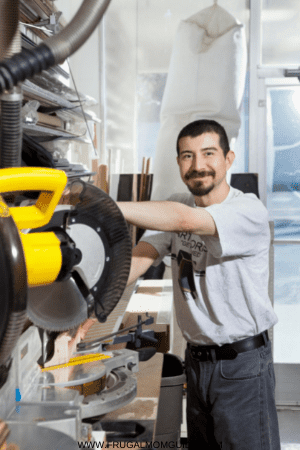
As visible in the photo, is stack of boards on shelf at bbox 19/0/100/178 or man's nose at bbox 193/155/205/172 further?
man's nose at bbox 193/155/205/172

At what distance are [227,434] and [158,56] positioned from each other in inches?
112

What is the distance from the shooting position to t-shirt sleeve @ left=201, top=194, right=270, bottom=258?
5.03 ft

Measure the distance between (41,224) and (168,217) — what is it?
2.50 ft

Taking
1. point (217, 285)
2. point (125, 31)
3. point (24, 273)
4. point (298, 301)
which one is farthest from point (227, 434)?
point (125, 31)

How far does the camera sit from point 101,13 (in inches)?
24.0

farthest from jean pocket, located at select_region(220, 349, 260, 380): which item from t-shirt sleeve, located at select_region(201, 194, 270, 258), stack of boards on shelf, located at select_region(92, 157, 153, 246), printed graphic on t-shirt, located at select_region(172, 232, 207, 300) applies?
stack of boards on shelf, located at select_region(92, 157, 153, 246)

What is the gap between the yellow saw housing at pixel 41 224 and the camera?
536 millimetres

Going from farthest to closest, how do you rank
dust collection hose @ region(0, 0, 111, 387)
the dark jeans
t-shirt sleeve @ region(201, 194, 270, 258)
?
the dark jeans → t-shirt sleeve @ region(201, 194, 270, 258) → dust collection hose @ region(0, 0, 111, 387)

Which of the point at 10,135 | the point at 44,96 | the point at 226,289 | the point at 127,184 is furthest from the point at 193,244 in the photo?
the point at 127,184

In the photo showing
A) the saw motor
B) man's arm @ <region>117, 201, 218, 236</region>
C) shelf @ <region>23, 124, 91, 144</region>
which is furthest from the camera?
shelf @ <region>23, 124, 91, 144</region>

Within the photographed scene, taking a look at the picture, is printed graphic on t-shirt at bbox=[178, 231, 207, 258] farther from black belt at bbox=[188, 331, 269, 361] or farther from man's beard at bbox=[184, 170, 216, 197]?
black belt at bbox=[188, 331, 269, 361]

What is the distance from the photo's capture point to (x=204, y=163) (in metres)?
1.87

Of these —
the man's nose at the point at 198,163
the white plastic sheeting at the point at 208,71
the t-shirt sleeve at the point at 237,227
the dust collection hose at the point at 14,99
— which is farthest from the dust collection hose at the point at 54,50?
the white plastic sheeting at the point at 208,71

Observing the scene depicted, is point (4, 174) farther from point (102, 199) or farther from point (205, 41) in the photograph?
point (205, 41)
